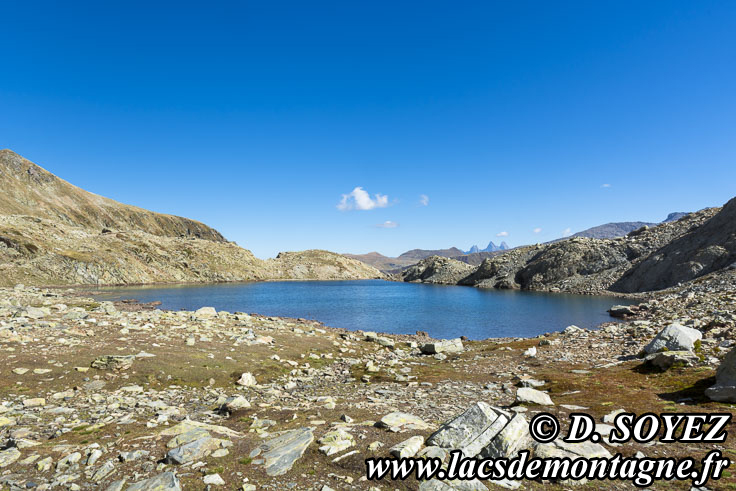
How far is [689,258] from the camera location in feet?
319

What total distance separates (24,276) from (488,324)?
12301cm

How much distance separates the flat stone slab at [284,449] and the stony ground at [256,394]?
55 millimetres

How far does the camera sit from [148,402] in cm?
1577

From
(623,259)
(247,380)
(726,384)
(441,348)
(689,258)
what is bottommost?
(441,348)

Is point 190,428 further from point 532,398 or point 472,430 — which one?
point 532,398

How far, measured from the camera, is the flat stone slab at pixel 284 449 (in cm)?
914

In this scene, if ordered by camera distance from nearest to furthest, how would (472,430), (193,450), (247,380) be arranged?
1. (472,430)
2. (193,450)
3. (247,380)

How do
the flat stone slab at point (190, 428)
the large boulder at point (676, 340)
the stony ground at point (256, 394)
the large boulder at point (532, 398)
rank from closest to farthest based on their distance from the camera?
the stony ground at point (256, 394) → the flat stone slab at point (190, 428) → the large boulder at point (532, 398) → the large boulder at point (676, 340)

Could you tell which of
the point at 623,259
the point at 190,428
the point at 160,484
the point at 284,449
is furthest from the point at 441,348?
the point at 623,259

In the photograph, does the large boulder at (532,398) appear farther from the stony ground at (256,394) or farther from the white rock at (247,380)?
the white rock at (247,380)

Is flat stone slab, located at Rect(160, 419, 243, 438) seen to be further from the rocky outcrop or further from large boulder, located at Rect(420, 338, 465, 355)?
the rocky outcrop

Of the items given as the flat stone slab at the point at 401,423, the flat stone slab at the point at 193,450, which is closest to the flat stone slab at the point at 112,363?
the flat stone slab at the point at 193,450

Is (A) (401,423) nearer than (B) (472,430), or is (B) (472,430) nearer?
(B) (472,430)

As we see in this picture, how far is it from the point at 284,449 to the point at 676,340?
23.2 metres
